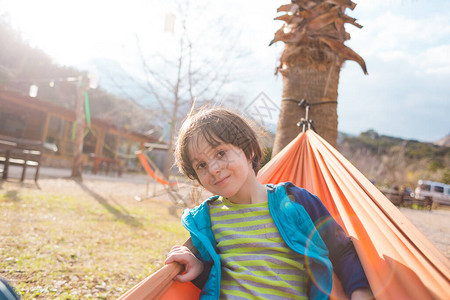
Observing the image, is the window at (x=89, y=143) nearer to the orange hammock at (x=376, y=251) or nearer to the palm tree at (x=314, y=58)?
the palm tree at (x=314, y=58)

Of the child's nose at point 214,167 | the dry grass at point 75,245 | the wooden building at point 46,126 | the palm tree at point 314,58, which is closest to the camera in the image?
the child's nose at point 214,167

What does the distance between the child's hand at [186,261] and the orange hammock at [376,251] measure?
0.02m

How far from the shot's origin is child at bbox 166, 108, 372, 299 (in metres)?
0.94

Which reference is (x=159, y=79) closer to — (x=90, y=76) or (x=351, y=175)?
(x=90, y=76)

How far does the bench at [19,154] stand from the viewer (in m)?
5.45

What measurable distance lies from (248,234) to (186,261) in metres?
0.22

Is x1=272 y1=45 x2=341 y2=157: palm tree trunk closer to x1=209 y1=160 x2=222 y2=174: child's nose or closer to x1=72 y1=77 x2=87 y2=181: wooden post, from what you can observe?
x1=209 y1=160 x2=222 y2=174: child's nose

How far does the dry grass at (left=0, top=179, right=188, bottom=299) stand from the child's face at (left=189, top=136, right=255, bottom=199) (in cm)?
118

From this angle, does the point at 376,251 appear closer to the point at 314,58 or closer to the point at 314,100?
the point at 314,100

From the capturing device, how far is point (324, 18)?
229 cm

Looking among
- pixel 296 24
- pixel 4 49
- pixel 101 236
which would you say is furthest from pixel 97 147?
pixel 296 24

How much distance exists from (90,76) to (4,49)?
9.48 m

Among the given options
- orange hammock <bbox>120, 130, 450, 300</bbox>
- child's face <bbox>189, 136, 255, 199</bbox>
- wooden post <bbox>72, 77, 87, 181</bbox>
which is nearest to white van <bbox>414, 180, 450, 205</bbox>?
wooden post <bbox>72, 77, 87, 181</bbox>

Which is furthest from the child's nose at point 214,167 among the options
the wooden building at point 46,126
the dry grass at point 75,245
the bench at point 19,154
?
the wooden building at point 46,126
